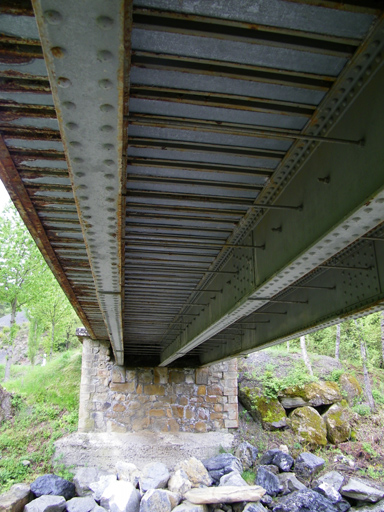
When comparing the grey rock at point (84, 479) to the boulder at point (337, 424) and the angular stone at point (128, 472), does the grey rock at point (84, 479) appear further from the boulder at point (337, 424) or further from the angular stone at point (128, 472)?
the boulder at point (337, 424)

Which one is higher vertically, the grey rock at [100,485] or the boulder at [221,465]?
the boulder at [221,465]

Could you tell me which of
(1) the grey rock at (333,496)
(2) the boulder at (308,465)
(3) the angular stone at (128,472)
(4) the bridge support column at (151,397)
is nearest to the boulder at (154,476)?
(3) the angular stone at (128,472)

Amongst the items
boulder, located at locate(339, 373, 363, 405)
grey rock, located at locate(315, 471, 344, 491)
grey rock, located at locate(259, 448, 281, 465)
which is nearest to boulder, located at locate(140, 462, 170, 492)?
grey rock, located at locate(259, 448, 281, 465)

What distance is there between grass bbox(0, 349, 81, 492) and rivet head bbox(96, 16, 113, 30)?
44.8 ft

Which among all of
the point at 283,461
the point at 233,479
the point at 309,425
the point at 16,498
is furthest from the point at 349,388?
the point at 16,498

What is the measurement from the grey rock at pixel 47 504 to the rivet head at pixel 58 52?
1191cm

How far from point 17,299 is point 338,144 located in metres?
17.9

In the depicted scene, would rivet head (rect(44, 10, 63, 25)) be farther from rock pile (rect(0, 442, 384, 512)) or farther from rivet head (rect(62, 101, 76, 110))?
rock pile (rect(0, 442, 384, 512))

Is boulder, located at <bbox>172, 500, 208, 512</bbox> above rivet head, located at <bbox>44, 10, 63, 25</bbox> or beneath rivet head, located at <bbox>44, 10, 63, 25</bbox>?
beneath

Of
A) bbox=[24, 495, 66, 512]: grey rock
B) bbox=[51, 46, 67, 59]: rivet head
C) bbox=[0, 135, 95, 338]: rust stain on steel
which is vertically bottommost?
bbox=[24, 495, 66, 512]: grey rock

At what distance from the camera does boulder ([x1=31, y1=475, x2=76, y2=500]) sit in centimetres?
1192

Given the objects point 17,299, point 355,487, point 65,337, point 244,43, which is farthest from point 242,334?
point 65,337

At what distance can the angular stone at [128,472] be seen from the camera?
12756mm

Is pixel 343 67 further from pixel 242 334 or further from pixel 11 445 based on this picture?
pixel 11 445
